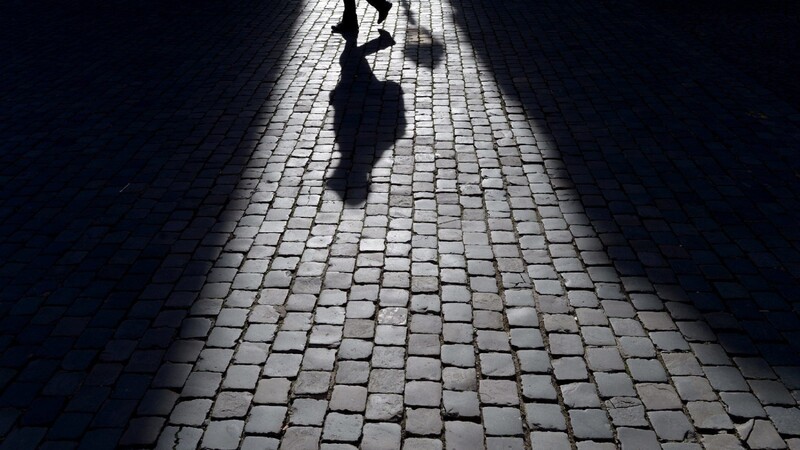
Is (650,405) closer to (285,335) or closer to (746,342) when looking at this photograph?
(746,342)

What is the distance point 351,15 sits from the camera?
1153cm

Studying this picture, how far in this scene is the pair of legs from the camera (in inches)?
451

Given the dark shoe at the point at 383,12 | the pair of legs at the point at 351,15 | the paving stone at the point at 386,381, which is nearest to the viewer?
the paving stone at the point at 386,381

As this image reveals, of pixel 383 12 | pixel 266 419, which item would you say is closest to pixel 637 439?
pixel 266 419

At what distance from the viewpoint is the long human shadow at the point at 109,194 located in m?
4.38

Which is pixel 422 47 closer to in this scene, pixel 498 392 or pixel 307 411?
pixel 498 392

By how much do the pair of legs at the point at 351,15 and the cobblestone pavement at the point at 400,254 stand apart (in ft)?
5.12

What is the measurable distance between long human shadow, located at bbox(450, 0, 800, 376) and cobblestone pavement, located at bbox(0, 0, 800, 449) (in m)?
0.03

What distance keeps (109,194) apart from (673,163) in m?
5.17

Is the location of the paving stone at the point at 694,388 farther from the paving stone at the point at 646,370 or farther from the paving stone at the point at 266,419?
the paving stone at the point at 266,419

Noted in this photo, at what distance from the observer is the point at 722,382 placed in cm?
427

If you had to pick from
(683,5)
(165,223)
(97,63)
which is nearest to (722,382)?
(165,223)

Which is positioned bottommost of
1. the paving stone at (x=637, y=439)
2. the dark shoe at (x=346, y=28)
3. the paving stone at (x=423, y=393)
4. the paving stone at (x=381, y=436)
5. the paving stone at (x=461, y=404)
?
the dark shoe at (x=346, y=28)

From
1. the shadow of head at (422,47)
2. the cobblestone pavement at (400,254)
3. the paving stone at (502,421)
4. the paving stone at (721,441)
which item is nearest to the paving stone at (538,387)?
the cobblestone pavement at (400,254)
